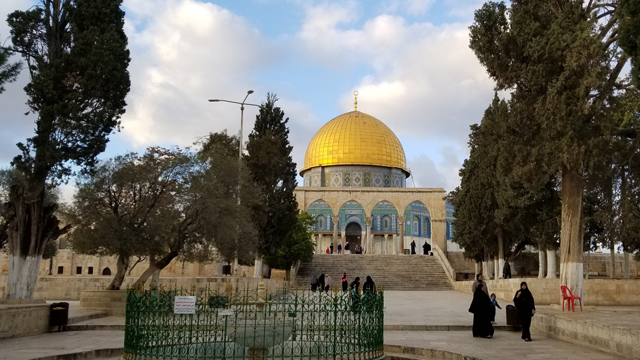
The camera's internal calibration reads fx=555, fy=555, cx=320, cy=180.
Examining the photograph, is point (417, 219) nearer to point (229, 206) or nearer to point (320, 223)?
point (320, 223)

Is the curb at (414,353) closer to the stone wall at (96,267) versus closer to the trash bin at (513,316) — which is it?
the trash bin at (513,316)

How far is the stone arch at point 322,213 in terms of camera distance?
124 feet

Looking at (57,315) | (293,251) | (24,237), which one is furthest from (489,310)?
(293,251)

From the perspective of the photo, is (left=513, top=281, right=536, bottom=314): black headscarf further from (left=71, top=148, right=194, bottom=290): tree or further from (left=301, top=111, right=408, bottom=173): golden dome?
(left=301, top=111, right=408, bottom=173): golden dome

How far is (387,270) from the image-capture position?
2830cm

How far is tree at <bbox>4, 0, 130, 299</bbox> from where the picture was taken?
11.9 m

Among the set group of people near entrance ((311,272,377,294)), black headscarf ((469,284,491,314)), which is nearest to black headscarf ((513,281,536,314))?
black headscarf ((469,284,491,314))

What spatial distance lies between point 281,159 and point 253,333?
15427 millimetres

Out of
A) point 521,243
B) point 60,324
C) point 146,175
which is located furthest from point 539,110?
point 521,243

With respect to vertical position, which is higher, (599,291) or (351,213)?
(351,213)

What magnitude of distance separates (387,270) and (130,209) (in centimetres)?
1675

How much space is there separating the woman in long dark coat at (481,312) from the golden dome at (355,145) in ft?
106

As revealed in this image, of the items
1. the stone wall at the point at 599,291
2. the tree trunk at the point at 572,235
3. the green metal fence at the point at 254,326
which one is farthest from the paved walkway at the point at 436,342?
the stone wall at the point at 599,291

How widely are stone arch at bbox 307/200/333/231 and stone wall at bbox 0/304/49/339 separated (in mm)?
27407
